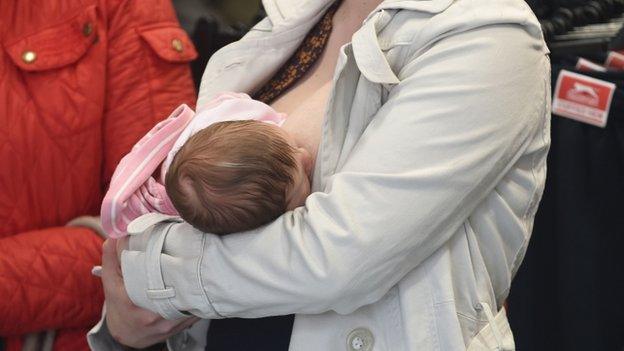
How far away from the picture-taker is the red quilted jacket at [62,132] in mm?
1634

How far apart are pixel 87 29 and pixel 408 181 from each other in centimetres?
90

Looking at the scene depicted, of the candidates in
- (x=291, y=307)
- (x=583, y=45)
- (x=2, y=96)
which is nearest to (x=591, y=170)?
(x=583, y=45)

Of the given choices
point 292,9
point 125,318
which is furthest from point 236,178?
point 292,9

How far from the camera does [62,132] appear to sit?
65.9 inches

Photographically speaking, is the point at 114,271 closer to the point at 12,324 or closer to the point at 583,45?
the point at 12,324

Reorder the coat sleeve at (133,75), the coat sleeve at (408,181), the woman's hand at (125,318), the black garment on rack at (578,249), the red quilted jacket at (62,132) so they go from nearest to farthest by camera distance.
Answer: the coat sleeve at (408,181)
the woman's hand at (125,318)
the red quilted jacket at (62,132)
the coat sleeve at (133,75)
the black garment on rack at (578,249)

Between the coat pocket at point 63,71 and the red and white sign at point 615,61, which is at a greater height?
the coat pocket at point 63,71

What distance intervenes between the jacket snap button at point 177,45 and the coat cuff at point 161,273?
23.0 inches

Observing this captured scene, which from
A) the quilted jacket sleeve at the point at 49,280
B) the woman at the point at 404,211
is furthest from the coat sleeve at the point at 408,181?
the quilted jacket sleeve at the point at 49,280

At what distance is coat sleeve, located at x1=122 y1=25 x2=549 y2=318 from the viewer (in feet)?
3.57

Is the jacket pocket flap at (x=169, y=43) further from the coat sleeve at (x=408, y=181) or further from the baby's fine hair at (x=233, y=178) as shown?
the coat sleeve at (x=408, y=181)

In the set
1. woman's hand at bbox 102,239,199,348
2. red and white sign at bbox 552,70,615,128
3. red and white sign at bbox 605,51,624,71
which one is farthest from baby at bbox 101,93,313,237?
red and white sign at bbox 605,51,624,71

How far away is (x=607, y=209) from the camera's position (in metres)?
1.88

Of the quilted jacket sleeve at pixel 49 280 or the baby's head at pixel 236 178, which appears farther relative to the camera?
the quilted jacket sleeve at pixel 49 280
